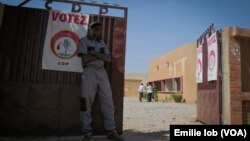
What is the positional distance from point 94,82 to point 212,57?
346 cm

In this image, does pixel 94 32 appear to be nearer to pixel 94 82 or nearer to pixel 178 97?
pixel 94 82

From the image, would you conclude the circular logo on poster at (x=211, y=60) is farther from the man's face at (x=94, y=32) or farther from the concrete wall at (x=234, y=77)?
the man's face at (x=94, y=32)

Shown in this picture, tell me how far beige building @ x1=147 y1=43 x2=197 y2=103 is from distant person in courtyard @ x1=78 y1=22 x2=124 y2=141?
19.1 metres

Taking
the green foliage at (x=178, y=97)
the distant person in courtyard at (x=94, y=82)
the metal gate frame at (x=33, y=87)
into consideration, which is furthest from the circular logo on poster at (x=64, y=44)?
the green foliage at (x=178, y=97)

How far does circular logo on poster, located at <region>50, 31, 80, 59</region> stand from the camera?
5831mm

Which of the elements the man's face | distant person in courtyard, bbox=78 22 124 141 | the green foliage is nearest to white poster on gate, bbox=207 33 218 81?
distant person in courtyard, bbox=78 22 124 141

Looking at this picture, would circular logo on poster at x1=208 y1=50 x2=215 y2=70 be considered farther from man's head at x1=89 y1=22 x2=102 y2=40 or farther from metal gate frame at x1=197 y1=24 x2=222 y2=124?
man's head at x1=89 y1=22 x2=102 y2=40

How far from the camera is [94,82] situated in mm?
5309

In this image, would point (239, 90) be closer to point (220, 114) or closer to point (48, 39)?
point (220, 114)

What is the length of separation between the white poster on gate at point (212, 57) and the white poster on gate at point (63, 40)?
3.18 metres

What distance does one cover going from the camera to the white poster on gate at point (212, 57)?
7004 millimetres

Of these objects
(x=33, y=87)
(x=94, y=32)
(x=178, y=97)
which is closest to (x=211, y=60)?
(x=94, y=32)

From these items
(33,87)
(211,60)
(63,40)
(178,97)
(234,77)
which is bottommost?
(178,97)

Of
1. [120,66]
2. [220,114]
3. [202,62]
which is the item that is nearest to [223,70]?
[220,114]
